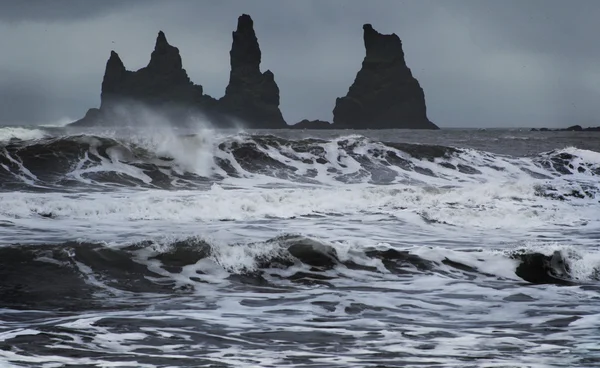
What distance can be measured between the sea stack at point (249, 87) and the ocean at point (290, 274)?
11027 centimetres

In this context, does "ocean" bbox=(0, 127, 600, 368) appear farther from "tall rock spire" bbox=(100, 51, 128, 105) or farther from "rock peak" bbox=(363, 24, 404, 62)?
"tall rock spire" bbox=(100, 51, 128, 105)

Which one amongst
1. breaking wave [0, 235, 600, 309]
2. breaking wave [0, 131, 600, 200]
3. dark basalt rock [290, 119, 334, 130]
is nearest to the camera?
breaking wave [0, 235, 600, 309]

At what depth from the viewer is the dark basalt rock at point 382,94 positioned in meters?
125

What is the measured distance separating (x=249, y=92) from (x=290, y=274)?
405 feet

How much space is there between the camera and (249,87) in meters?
133

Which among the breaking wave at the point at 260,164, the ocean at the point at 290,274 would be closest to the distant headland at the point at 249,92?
the breaking wave at the point at 260,164

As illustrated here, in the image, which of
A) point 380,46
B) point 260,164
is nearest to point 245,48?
point 380,46

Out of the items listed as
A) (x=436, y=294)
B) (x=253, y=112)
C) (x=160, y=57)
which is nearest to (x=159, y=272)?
(x=436, y=294)

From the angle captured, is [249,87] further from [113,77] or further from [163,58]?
[113,77]

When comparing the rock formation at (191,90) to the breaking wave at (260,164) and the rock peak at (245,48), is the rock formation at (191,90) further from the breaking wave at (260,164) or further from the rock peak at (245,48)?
the breaking wave at (260,164)

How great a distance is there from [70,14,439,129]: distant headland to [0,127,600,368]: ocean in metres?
108

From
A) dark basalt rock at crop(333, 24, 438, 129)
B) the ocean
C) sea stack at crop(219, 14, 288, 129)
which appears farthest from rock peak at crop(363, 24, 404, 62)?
the ocean

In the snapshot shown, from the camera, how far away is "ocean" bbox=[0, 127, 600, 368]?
594 cm

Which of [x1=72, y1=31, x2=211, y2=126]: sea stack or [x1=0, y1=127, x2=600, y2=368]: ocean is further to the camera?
[x1=72, y1=31, x2=211, y2=126]: sea stack
